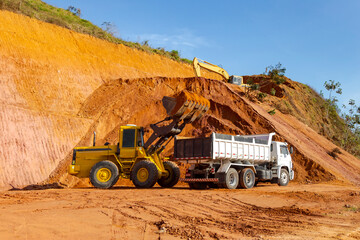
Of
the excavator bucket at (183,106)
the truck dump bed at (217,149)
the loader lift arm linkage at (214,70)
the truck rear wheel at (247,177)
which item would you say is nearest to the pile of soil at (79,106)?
the loader lift arm linkage at (214,70)

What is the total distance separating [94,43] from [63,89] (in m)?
7.94

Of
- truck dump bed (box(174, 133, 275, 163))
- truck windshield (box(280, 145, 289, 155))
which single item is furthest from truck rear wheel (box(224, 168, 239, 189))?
truck windshield (box(280, 145, 289, 155))

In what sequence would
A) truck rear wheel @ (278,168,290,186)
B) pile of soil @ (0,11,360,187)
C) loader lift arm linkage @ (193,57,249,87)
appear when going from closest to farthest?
pile of soil @ (0,11,360,187)
truck rear wheel @ (278,168,290,186)
loader lift arm linkage @ (193,57,249,87)

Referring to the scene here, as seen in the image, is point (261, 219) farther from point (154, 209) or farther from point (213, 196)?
point (213, 196)

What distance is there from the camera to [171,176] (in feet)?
56.7

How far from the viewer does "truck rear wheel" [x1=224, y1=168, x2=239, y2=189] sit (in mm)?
16250

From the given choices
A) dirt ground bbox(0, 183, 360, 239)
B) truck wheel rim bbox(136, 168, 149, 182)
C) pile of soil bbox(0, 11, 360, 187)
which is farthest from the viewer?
pile of soil bbox(0, 11, 360, 187)

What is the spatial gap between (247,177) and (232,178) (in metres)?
1.10

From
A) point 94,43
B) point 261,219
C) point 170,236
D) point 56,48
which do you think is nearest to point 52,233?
point 170,236

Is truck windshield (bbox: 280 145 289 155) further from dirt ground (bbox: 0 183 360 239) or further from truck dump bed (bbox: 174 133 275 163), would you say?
dirt ground (bbox: 0 183 360 239)

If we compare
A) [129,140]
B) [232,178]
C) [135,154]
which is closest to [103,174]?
[135,154]

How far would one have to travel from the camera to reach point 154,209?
31.5 ft

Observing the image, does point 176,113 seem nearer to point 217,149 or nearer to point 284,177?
point 217,149

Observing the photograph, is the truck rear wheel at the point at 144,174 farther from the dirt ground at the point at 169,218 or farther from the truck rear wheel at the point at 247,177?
the truck rear wheel at the point at 247,177
